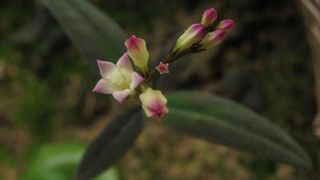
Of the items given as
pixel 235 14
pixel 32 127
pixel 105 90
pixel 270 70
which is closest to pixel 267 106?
pixel 270 70

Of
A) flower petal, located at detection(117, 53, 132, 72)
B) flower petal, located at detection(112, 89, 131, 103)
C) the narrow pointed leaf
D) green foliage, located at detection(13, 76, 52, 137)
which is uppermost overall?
flower petal, located at detection(117, 53, 132, 72)

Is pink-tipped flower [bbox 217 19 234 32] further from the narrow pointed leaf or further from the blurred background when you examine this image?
the blurred background

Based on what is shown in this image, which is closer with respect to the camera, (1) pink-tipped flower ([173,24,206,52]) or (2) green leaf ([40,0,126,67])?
(1) pink-tipped flower ([173,24,206,52])

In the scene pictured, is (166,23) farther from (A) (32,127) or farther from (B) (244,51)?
(A) (32,127)

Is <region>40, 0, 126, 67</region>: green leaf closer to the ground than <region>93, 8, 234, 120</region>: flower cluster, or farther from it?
farther from it

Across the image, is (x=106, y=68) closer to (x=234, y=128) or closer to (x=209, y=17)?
(x=209, y=17)

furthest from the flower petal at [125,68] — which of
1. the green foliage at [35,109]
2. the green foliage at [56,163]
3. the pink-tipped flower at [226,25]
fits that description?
the green foliage at [35,109]

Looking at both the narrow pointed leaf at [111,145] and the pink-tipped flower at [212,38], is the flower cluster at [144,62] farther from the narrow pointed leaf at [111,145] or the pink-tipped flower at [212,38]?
the narrow pointed leaf at [111,145]

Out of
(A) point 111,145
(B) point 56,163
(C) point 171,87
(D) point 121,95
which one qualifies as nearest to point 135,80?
(D) point 121,95

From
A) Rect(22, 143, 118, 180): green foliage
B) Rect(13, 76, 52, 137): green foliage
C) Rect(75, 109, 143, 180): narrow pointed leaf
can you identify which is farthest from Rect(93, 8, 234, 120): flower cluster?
Rect(13, 76, 52, 137): green foliage
